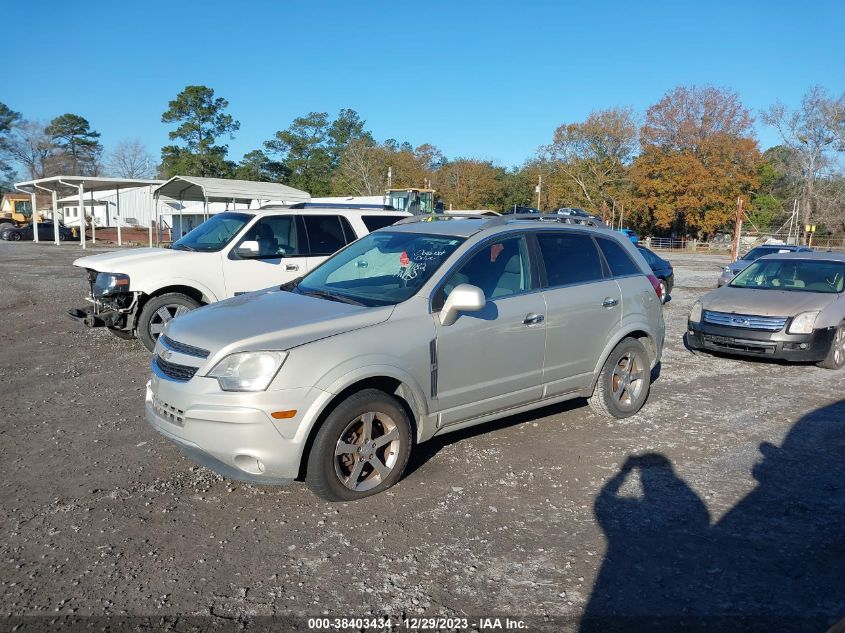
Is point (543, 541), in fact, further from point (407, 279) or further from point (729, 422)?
point (729, 422)

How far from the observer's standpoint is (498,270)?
16.7 feet

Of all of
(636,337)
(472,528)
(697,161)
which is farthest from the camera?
(697,161)

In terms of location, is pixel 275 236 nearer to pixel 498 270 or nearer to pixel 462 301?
pixel 498 270

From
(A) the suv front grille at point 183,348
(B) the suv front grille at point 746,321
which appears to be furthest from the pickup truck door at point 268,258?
(B) the suv front grille at point 746,321

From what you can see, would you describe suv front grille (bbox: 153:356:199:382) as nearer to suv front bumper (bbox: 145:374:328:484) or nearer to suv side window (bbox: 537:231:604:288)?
suv front bumper (bbox: 145:374:328:484)

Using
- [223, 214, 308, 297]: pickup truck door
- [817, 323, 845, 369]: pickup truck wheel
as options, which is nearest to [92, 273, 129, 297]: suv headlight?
[223, 214, 308, 297]: pickup truck door

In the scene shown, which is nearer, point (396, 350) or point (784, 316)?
point (396, 350)

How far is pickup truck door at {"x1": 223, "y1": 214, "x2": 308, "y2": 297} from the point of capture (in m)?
8.65

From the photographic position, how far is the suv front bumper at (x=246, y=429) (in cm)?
383

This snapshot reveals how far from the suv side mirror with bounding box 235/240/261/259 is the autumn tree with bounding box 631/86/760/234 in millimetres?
55739

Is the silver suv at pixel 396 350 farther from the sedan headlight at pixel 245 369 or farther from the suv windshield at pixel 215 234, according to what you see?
the suv windshield at pixel 215 234

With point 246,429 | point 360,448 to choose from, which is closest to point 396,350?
point 360,448

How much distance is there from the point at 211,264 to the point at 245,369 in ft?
16.4

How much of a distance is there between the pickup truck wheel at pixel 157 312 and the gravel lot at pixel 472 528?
6.08ft
